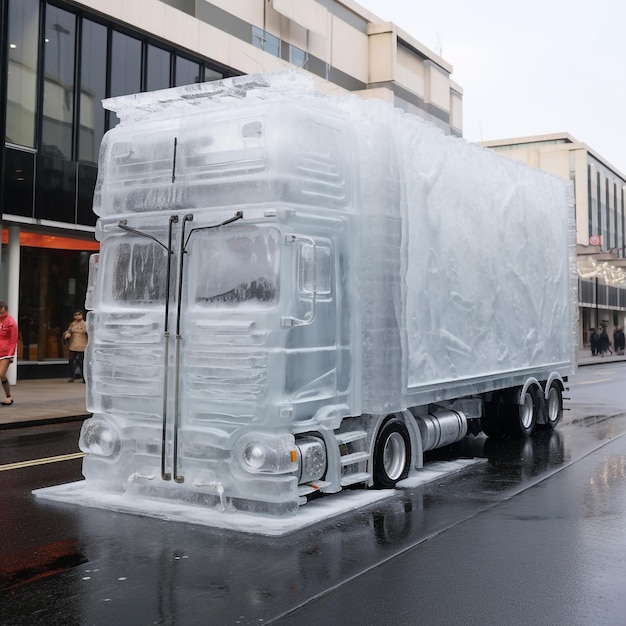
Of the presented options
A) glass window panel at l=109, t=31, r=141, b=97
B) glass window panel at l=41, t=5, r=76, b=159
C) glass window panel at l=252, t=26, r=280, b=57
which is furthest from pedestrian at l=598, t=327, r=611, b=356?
glass window panel at l=41, t=5, r=76, b=159

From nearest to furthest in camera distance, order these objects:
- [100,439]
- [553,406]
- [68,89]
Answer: [100,439] < [553,406] < [68,89]

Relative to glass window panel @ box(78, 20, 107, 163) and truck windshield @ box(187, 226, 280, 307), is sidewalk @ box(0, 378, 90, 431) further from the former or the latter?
truck windshield @ box(187, 226, 280, 307)

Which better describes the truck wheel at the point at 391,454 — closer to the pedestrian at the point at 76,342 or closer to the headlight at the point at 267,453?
the headlight at the point at 267,453

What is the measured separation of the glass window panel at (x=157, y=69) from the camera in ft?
76.8

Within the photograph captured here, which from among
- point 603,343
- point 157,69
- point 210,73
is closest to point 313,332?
point 157,69

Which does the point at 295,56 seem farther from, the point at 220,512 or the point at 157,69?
the point at 220,512

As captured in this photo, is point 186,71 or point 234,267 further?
point 186,71

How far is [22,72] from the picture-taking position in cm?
2000

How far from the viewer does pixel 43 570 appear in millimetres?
5598

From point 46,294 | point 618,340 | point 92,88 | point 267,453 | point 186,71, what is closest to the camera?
point 267,453

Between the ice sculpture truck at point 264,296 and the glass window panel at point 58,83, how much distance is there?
13.6 meters

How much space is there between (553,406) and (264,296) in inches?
300

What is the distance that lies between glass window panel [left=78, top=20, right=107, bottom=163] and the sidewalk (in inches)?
233

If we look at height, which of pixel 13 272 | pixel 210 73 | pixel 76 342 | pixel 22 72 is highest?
pixel 210 73
